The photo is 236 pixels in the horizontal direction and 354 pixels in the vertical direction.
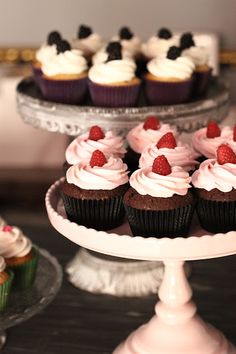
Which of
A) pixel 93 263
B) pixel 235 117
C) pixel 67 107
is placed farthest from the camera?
pixel 235 117

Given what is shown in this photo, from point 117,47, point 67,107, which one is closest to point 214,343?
point 67,107

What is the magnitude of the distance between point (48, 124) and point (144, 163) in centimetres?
41

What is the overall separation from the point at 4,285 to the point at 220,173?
1.57 feet

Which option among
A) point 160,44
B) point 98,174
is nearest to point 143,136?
point 98,174

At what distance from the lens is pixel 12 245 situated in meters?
1.47

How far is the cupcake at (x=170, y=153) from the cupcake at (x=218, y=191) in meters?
0.06

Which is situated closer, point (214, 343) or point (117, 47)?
point (214, 343)

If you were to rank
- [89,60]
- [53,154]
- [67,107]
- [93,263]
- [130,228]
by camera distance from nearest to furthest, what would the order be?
1. [130,228]
2. [67,107]
3. [93,263]
4. [89,60]
5. [53,154]

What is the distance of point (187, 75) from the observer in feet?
5.37

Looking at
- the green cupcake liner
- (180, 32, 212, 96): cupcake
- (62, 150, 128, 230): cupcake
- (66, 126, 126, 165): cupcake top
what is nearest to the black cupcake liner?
(62, 150, 128, 230): cupcake

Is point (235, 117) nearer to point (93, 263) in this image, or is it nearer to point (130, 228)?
point (93, 263)

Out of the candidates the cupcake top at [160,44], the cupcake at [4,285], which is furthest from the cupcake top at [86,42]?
the cupcake at [4,285]

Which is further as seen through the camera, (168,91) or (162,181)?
(168,91)

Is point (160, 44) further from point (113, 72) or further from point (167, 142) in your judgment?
point (167, 142)
